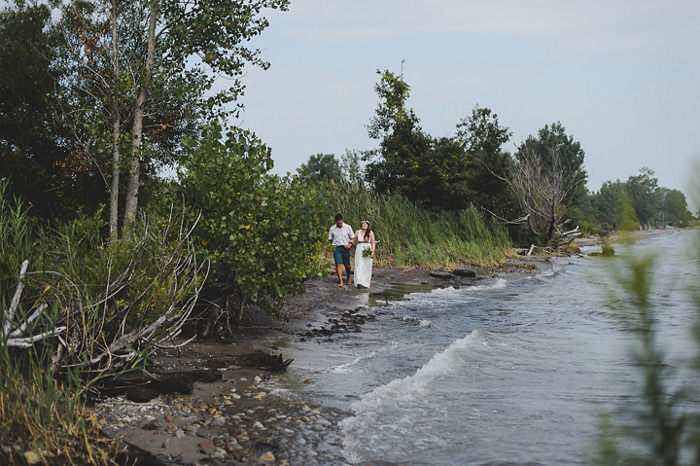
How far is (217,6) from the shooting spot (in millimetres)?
19750

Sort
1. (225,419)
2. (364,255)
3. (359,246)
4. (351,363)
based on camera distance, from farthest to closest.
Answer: (359,246) < (364,255) < (351,363) < (225,419)

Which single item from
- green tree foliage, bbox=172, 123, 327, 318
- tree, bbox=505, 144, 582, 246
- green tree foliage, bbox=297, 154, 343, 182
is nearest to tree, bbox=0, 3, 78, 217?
green tree foliage, bbox=172, 123, 327, 318

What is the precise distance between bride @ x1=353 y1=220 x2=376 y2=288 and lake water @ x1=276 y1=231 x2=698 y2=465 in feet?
9.87

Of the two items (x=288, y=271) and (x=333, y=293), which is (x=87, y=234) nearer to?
(x=288, y=271)

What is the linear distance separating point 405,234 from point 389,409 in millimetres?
18075

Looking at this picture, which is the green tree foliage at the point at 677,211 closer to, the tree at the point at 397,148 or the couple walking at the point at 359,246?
the couple walking at the point at 359,246

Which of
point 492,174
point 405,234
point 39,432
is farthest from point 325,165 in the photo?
point 39,432

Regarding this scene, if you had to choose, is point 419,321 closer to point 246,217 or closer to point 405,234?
point 246,217

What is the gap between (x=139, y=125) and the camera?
19.8m

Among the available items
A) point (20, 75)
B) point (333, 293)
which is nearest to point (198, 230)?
point (333, 293)

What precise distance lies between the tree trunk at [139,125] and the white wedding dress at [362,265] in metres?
7.38

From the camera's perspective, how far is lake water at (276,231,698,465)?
3.80 m

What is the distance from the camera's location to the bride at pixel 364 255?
→ 53.8 feet

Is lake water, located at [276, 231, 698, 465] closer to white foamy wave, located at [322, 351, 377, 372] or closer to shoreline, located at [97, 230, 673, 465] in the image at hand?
white foamy wave, located at [322, 351, 377, 372]
